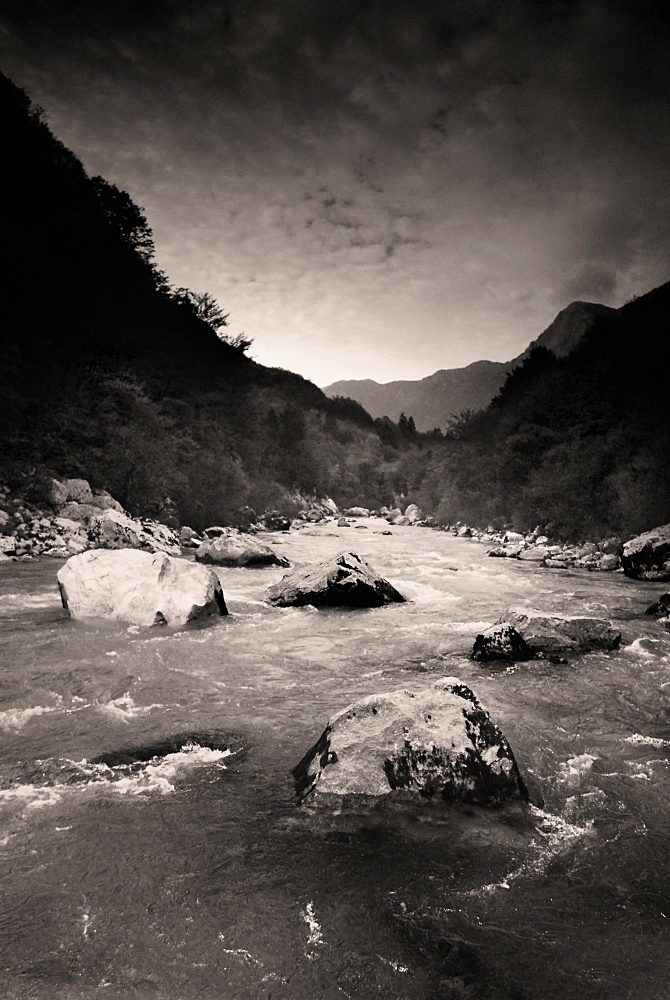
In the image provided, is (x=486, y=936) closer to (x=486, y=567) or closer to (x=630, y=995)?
(x=630, y=995)

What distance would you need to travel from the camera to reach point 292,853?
304 cm

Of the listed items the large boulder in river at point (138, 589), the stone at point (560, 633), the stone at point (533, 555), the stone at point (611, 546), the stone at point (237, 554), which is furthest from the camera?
the stone at point (533, 555)

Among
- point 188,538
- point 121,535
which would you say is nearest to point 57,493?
point 121,535

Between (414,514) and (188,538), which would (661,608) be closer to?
(188,538)

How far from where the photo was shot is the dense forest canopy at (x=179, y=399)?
21.2 m

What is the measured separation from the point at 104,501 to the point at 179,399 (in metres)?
19.0

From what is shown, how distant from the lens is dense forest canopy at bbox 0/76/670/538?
69.7 feet

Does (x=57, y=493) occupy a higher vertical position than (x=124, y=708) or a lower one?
higher

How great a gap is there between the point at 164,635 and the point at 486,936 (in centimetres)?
617

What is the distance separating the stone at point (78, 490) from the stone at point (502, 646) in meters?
16.1

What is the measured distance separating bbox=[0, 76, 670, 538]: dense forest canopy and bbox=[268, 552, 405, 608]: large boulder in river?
39.3 ft

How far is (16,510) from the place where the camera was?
1611 centimetres

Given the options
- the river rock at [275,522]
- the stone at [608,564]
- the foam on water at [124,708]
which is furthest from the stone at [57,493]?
the stone at [608,564]

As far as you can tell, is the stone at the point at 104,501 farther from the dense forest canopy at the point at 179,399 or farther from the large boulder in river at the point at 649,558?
the large boulder in river at the point at 649,558
